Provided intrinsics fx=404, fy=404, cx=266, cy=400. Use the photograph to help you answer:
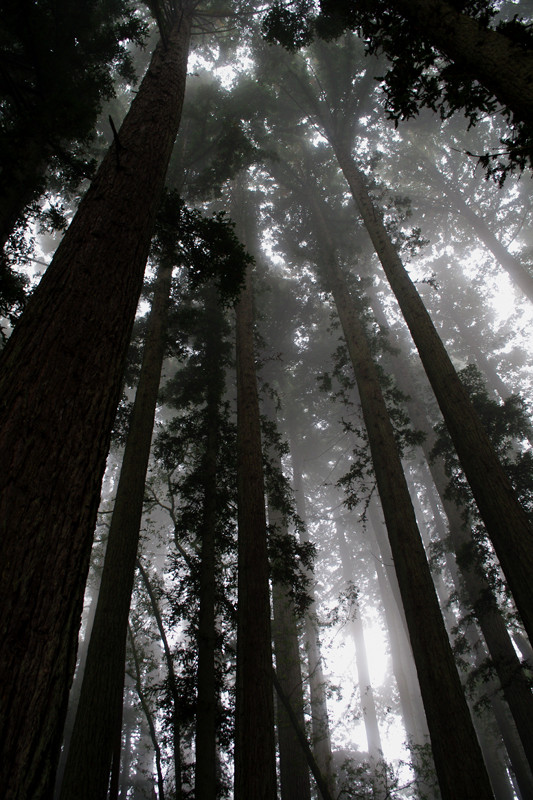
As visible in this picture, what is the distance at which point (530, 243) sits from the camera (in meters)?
34.4

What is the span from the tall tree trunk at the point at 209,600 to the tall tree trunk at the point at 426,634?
11.9 feet

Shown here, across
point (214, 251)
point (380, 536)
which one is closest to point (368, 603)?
point (380, 536)

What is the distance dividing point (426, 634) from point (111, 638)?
4.29 meters

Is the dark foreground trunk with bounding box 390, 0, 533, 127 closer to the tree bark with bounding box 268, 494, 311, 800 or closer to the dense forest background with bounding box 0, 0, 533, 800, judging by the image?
the dense forest background with bounding box 0, 0, 533, 800

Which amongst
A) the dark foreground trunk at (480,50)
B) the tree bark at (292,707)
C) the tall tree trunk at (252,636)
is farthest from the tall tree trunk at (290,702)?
the dark foreground trunk at (480,50)

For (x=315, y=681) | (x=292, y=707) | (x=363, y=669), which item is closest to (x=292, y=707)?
(x=292, y=707)

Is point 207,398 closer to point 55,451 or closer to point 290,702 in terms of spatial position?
point 290,702

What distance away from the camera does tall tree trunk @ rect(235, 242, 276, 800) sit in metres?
4.52

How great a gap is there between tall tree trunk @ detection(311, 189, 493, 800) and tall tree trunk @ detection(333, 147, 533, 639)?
124 cm

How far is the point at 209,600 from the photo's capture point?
7875mm

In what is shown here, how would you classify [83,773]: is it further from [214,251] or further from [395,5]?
[395,5]

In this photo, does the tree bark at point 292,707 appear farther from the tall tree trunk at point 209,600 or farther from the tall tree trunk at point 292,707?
the tall tree trunk at point 209,600

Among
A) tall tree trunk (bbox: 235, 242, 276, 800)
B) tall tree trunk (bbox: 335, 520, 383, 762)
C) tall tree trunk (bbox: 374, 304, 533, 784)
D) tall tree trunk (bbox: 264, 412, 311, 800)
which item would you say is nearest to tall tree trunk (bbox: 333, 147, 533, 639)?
tall tree trunk (bbox: 235, 242, 276, 800)

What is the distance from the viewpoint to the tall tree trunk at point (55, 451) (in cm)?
125
